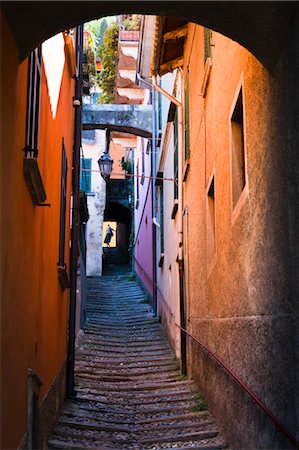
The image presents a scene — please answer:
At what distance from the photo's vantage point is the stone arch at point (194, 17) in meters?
3.86

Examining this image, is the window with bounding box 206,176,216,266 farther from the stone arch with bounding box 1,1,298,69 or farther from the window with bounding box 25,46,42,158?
the stone arch with bounding box 1,1,298,69

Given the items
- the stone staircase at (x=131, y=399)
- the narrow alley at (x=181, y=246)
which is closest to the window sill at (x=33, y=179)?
the narrow alley at (x=181, y=246)

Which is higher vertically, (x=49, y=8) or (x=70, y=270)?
(x=49, y=8)

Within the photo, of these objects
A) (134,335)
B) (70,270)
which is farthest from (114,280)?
(70,270)

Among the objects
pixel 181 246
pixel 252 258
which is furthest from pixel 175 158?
pixel 252 258

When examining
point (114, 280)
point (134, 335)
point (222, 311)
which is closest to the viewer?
point (222, 311)

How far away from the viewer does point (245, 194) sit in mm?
5254

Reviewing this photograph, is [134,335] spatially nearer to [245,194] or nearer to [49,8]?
[245,194]

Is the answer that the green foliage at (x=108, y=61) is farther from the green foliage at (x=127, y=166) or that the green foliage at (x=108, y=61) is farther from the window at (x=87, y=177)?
the green foliage at (x=127, y=166)

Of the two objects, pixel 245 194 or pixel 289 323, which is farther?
pixel 245 194

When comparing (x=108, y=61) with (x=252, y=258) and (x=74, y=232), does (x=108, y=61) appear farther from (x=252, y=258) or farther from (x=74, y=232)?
(x=252, y=258)

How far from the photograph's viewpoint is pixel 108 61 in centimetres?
2406

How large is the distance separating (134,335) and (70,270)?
197 inches

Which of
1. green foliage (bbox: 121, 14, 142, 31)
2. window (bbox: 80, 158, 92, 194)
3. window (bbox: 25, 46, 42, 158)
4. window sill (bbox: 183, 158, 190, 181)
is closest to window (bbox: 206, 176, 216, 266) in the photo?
window sill (bbox: 183, 158, 190, 181)
